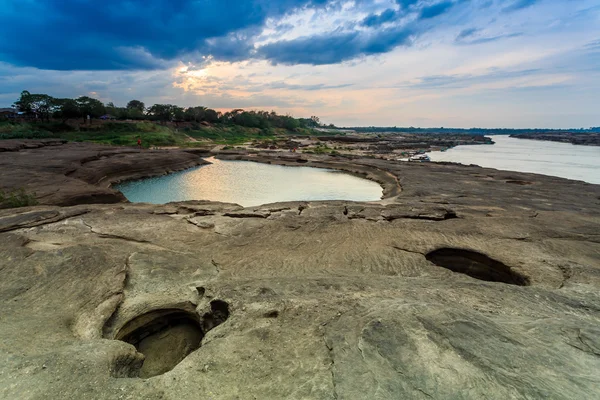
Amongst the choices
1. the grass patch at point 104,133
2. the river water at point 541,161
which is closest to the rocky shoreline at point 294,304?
the river water at point 541,161

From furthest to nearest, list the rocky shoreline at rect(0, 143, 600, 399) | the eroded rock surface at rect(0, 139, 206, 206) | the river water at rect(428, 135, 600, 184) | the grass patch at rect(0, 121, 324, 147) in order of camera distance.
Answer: the grass patch at rect(0, 121, 324, 147) → the river water at rect(428, 135, 600, 184) → the eroded rock surface at rect(0, 139, 206, 206) → the rocky shoreline at rect(0, 143, 600, 399)

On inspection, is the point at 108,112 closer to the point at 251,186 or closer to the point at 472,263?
the point at 251,186

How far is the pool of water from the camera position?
65.7 feet

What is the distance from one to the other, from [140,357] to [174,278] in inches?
88.7

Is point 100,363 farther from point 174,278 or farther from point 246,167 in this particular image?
point 246,167

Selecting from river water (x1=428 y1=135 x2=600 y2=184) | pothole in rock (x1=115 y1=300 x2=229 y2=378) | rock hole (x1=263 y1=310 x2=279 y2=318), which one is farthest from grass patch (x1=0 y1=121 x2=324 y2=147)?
rock hole (x1=263 y1=310 x2=279 y2=318)

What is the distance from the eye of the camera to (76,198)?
1457 cm

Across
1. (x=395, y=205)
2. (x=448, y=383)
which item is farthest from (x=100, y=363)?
(x=395, y=205)

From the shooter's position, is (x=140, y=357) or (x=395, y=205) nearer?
(x=140, y=357)

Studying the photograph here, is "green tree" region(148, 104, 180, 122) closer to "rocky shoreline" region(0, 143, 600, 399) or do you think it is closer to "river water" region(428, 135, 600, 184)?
"river water" region(428, 135, 600, 184)

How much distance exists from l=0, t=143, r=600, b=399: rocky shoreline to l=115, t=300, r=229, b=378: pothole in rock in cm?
3

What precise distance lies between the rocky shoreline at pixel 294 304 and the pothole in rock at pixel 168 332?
0.03m

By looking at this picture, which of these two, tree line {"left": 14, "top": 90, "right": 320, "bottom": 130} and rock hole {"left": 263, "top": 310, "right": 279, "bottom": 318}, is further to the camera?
tree line {"left": 14, "top": 90, "right": 320, "bottom": 130}

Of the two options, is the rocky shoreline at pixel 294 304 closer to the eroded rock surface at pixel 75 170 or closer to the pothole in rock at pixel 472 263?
the pothole in rock at pixel 472 263
